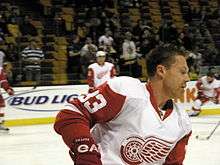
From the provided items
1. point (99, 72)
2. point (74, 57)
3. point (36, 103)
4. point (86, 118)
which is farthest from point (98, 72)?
point (86, 118)

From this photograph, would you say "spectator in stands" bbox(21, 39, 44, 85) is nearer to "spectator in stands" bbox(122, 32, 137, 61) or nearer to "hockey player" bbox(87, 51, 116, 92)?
"hockey player" bbox(87, 51, 116, 92)

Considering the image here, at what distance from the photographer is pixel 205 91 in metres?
11.9

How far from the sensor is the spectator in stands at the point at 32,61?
11312mm

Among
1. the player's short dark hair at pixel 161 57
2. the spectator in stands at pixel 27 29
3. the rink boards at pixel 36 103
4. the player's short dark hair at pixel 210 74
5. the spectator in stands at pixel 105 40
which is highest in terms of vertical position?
the player's short dark hair at pixel 161 57

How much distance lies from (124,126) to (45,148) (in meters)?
5.56

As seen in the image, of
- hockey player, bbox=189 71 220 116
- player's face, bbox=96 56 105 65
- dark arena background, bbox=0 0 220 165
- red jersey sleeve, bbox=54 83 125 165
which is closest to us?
red jersey sleeve, bbox=54 83 125 165

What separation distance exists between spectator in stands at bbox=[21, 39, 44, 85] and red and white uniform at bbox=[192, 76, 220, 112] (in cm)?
348

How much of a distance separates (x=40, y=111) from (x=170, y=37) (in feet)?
13.6

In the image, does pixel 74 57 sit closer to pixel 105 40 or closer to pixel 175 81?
pixel 105 40

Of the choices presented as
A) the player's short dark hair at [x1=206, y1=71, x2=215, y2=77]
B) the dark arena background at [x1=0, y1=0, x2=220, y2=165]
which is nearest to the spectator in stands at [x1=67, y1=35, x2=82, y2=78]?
the dark arena background at [x1=0, y1=0, x2=220, y2=165]

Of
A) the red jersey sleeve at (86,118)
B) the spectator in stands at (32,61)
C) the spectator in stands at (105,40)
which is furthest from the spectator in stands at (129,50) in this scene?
A: the red jersey sleeve at (86,118)

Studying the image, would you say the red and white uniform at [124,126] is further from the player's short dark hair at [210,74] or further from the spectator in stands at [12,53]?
the player's short dark hair at [210,74]

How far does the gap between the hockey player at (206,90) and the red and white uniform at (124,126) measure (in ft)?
32.1

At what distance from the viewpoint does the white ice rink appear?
643 cm
